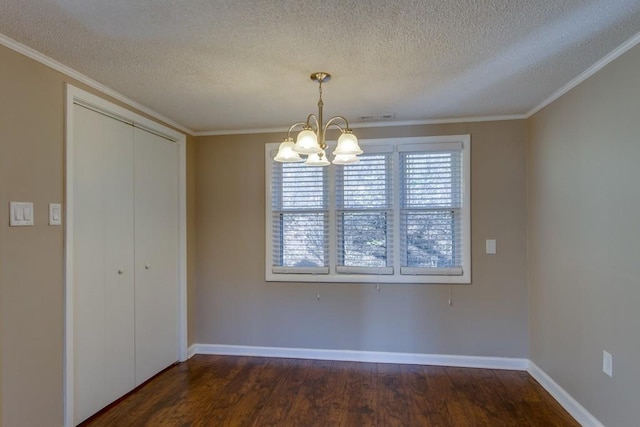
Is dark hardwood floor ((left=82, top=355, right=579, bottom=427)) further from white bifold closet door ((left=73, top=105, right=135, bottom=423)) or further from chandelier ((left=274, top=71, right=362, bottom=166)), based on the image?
chandelier ((left=274, top=71, right=362, bottom=166))

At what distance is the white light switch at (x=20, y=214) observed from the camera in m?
1.85

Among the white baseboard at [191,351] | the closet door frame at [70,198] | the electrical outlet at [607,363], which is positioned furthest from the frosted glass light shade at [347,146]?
the white baseboard at [191,351]

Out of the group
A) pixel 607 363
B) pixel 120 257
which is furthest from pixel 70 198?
pixel 607 363

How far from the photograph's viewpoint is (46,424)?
205 centimetres

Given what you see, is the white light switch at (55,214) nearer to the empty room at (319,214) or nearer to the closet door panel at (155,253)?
the empty room at (319,214)

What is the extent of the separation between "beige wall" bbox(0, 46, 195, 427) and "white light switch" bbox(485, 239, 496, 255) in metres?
3.29

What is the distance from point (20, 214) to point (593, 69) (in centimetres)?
347

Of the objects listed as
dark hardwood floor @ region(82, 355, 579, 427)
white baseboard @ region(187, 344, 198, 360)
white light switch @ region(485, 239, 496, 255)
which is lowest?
dark hardwood floor @ region(82, 355, 579, 427)

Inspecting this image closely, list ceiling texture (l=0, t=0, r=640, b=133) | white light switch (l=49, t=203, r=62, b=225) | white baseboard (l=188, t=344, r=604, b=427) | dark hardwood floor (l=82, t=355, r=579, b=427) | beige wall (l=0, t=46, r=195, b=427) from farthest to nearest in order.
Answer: white baseboard (l=188, t=344, r=604, b=427) → dark hardwood floor (l=82, t=355, r=579, b=427) → white light switch (l=49, t=203, r=62, b=225) → beige wall (l=0, t=46, r=195, b=427) → ceiling texture (l=0, t=0, r=640, b=133)

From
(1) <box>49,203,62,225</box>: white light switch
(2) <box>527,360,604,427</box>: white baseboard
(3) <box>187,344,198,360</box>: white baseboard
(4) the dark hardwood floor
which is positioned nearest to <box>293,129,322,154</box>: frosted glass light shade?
(1) <box>49,203,62,225</box>: white light switch

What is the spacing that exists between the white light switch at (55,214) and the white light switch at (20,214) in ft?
0.40

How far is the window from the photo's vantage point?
326 cm

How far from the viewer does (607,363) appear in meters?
2.07

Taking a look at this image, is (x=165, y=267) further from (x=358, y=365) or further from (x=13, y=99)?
(x=358, y=365)
